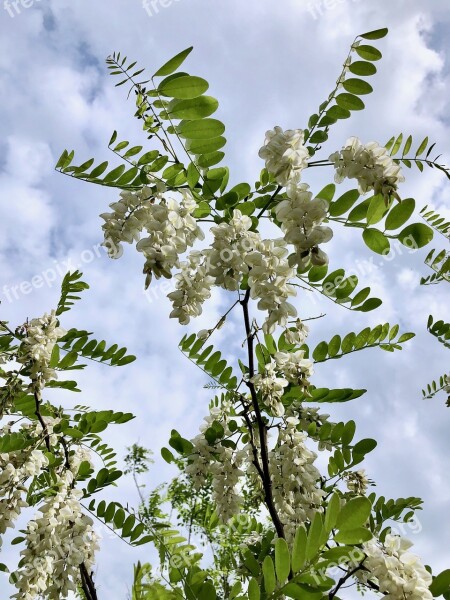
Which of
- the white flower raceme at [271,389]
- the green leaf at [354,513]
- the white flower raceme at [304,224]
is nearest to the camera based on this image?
the green leaf at [354,513]

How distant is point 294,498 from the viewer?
1617 mm

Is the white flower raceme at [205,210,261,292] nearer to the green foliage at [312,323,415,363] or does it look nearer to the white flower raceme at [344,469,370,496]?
the green foliage at [312,323,415,363]

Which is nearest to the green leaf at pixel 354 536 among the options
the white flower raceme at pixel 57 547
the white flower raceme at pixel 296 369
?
the white flower raceme at pixel 296 369

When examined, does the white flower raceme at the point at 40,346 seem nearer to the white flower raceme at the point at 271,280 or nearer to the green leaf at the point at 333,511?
the white flower raceme at the point at 271,280

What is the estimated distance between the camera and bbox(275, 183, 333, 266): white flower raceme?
116 cm

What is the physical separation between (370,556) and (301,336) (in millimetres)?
752

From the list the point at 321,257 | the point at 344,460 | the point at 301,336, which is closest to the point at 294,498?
the point at 344,460

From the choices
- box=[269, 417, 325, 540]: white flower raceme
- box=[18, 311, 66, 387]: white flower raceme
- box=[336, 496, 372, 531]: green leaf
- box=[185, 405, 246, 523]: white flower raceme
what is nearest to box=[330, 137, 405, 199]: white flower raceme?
box=[336, 496, 372, 531]: green leaf

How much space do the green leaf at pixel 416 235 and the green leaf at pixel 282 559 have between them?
2.35ft

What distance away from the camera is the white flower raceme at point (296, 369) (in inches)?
64.2

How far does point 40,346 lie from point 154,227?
744mm

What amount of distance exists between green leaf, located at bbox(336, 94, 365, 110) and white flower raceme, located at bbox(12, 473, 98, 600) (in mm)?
1399

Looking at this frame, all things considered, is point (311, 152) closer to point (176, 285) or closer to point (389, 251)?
point (389, 251)

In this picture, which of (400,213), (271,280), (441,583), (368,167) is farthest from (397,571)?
(368,167)
